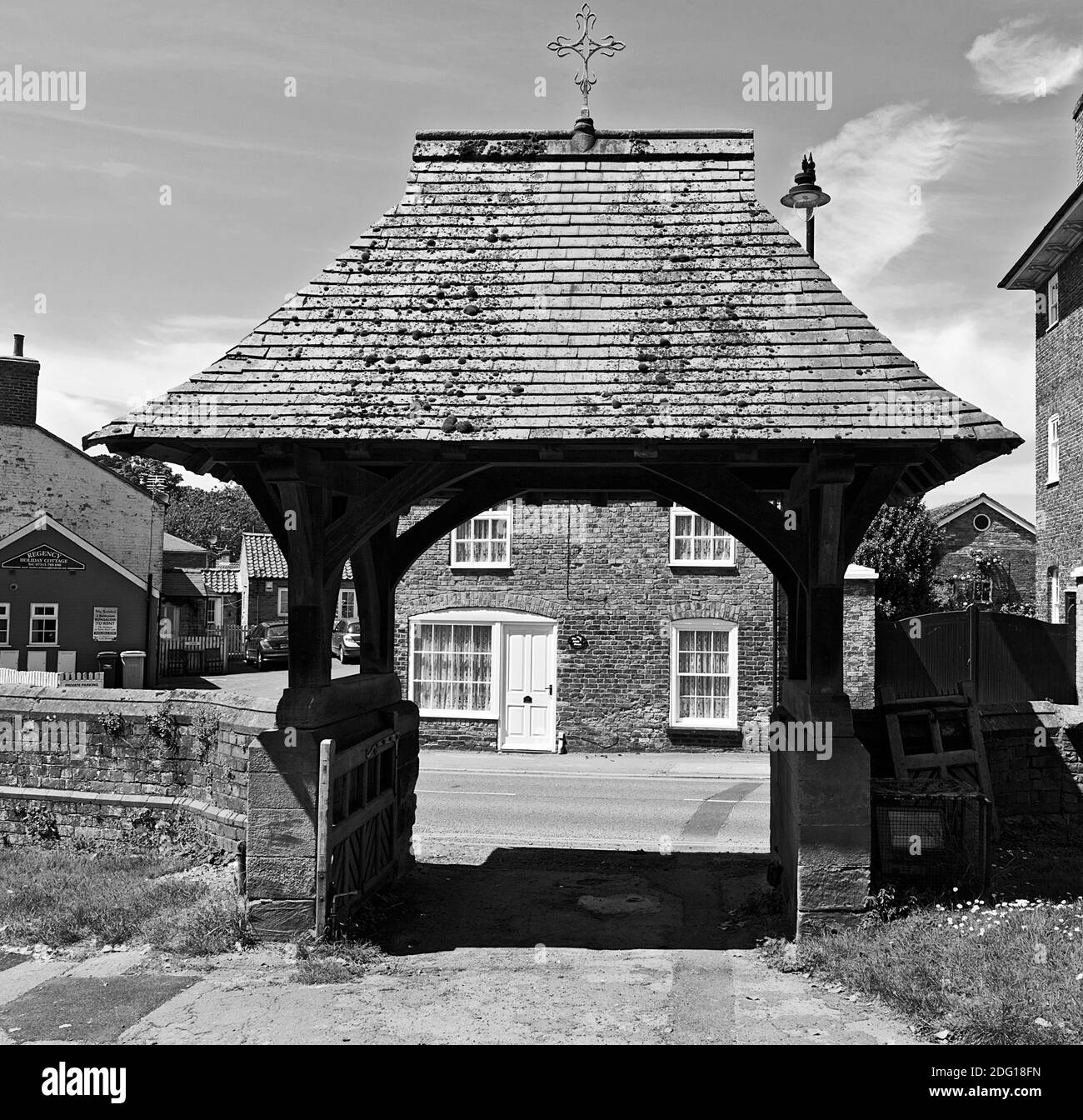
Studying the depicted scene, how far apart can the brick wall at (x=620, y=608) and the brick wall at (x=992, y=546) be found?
74.4ft

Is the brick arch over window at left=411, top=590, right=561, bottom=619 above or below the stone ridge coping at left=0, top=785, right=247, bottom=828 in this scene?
above

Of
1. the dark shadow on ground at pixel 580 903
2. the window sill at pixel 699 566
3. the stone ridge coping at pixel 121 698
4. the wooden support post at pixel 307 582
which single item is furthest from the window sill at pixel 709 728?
the wooden support post at pixel 307 582

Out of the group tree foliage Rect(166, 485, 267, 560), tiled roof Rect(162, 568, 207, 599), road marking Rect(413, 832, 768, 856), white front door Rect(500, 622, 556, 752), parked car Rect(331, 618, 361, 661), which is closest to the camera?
road marking Rect(413, 832, 768, 856)

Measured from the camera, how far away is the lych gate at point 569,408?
7.48 metres

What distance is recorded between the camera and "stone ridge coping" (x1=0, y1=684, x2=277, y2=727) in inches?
423

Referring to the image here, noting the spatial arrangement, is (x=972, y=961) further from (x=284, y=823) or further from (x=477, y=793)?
(x=477, y=793)

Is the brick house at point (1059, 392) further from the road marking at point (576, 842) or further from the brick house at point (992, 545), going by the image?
the brick house at point (992, 545)

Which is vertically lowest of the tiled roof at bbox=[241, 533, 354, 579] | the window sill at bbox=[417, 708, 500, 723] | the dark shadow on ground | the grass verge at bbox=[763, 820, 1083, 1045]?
the dark shadow on ground

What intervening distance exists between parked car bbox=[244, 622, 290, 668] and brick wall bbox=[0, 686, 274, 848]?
28182 millimetres

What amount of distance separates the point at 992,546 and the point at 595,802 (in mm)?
30075

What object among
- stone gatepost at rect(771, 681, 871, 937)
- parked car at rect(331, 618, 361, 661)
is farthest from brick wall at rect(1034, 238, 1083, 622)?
parked car at rect(331, 618, 361, 661)

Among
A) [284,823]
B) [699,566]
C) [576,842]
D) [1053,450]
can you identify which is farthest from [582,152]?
[1053,450]

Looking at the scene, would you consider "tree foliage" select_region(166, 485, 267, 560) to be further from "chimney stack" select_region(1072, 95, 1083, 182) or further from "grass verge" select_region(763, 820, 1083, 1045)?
"grass verge" select_region(763, 820, 1083, 1045)

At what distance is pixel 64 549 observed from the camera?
30.3m
